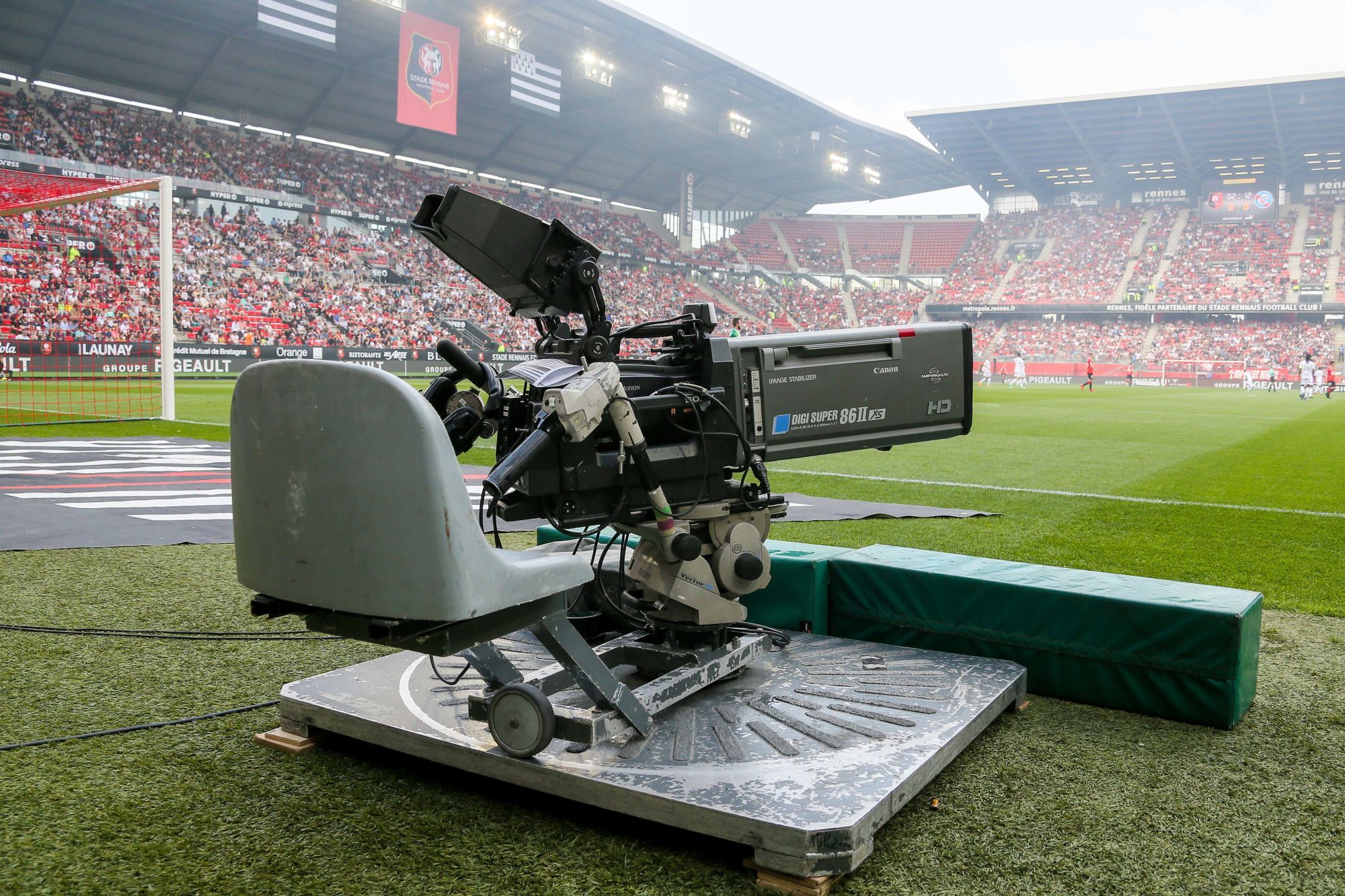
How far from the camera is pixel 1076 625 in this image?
323 cm

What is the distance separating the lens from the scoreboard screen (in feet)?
172

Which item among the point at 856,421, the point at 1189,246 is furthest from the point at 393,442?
the point at 1189,246

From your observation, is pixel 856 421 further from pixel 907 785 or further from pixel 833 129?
pixel 833 129

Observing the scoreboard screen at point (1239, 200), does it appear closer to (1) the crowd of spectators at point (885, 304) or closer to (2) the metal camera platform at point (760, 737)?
(1) the crowd of spectators at point (885, 304)

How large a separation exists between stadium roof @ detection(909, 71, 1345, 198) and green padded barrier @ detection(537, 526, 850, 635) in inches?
1865

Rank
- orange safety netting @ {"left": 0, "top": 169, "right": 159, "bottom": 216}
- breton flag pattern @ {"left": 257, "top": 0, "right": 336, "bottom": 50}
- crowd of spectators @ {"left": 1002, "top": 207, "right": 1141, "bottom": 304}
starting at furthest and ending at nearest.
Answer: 1. crowd of spectators @ {"left": 1002, "top": 207, "right": 1141, "bottom": 304}
2. breton flag pattern @ {"left": 257, "top": 0, "right": 336, "bottom": 50}
3. orange safety netting @ {"left": 0, "top": 169, "right": 159, "bottom": 216}

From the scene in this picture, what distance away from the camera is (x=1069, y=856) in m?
2.16

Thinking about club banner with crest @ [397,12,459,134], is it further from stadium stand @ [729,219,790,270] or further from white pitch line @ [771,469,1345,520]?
stadium stand @ [729,219,790,270]

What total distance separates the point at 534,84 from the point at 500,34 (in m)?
2.49

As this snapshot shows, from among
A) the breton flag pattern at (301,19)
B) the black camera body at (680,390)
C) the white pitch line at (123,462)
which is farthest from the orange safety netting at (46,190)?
the breton flag pattern at (301,19)

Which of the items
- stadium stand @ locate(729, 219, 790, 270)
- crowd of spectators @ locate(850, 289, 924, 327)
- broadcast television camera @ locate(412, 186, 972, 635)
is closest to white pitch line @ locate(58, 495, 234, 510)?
broadcast television camera @ locate(412, 186, 972, 635)

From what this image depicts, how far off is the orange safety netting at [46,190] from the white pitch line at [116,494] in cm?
560

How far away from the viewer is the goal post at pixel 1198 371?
4381cm

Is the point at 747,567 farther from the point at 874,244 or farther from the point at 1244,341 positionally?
the point at 874,244
